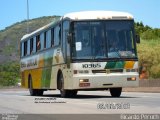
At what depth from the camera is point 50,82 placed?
29266mm

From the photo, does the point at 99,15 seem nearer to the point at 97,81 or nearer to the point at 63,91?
the point at 97,81

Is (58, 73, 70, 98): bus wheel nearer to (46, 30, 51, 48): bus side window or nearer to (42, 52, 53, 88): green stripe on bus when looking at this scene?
(42, 52, 53, 88): green stripe on bus

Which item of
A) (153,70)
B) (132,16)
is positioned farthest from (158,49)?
(132,16)

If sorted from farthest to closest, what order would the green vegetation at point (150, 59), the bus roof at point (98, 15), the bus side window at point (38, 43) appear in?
the green vegetation at point (150, 59) → the bus side window at point (38, 43) → the bus roof at point (98, 15)

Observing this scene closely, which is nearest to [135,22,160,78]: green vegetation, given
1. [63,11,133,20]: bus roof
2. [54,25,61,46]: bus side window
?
[54,25,61,46]: bus side window

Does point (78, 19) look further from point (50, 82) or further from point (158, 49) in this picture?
point (158, 49)

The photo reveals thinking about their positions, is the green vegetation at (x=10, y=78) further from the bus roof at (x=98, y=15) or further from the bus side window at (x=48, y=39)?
the bus roof at (x=98, y=15)

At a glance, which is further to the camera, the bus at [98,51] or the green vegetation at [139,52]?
the green vegetation at [139,52]

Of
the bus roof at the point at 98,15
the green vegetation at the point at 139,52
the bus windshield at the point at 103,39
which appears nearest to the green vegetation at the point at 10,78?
the green vegetation at the point at 139,52

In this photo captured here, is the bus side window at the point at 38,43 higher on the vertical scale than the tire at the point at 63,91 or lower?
higher

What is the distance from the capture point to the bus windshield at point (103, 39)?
25094mm

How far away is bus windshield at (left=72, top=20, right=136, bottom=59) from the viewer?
25.1 meters

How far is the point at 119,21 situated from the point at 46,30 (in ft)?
18.5

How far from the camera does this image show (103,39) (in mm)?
25281
